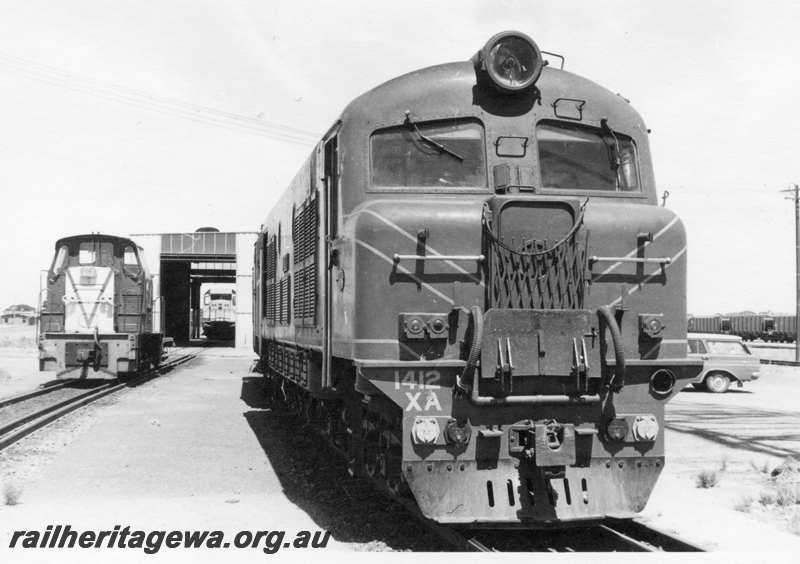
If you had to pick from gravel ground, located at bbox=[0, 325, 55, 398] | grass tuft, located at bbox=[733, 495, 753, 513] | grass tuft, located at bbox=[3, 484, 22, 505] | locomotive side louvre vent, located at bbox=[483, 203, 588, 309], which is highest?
locomotive side louvre vent, located at bbox=[483, 203, 588, 309]

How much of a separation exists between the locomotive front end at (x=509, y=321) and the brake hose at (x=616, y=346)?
0.01 metres

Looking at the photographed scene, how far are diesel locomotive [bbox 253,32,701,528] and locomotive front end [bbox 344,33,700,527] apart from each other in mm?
12

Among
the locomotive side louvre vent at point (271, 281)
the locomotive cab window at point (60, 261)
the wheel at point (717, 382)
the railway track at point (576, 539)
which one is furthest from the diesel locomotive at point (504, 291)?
the wheel at point (717, 382)

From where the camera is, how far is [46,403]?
658 inches

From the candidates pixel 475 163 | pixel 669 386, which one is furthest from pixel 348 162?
pixel 669 386

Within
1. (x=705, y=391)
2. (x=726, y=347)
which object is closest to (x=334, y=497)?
(x=705, y=391)

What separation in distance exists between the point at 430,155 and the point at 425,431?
216 cm

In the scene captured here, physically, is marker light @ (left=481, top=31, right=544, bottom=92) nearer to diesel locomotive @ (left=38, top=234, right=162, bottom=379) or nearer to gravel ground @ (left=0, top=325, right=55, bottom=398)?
gravel ground @ (left=0, top=325, right=55, bottom=398)

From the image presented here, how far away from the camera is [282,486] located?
28.2 feet

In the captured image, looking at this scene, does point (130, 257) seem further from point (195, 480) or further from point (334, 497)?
point (334, 497)

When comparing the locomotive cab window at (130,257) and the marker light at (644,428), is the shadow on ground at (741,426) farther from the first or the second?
the locomotive cab window at (130,257)

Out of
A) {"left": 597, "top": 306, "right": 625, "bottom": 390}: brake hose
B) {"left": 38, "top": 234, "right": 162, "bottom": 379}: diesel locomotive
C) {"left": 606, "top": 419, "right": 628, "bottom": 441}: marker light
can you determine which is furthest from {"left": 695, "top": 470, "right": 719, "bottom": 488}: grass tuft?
{"left": 38, "top": 234, "right": 162, "bottom": 379}: diesel locomotive

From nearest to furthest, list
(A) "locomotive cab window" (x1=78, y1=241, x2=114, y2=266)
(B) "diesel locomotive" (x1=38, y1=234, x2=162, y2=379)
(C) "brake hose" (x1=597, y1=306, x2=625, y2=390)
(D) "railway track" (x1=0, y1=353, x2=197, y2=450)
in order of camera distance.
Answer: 1. (C) "brake hose" (x1=597, y1=306, x2=625, y2=390)
2. (D) "railway track" (x1=0, y1=353, x2=197, y2=450)
3. (B) "diesel locomotive" (x1=38, y1=234, x2=162, y2=379)
4. (A) "locomotive cab window" (x1=78, y1=241, x2=114, y2=266)

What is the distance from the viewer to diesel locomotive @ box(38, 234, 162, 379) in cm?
1997
